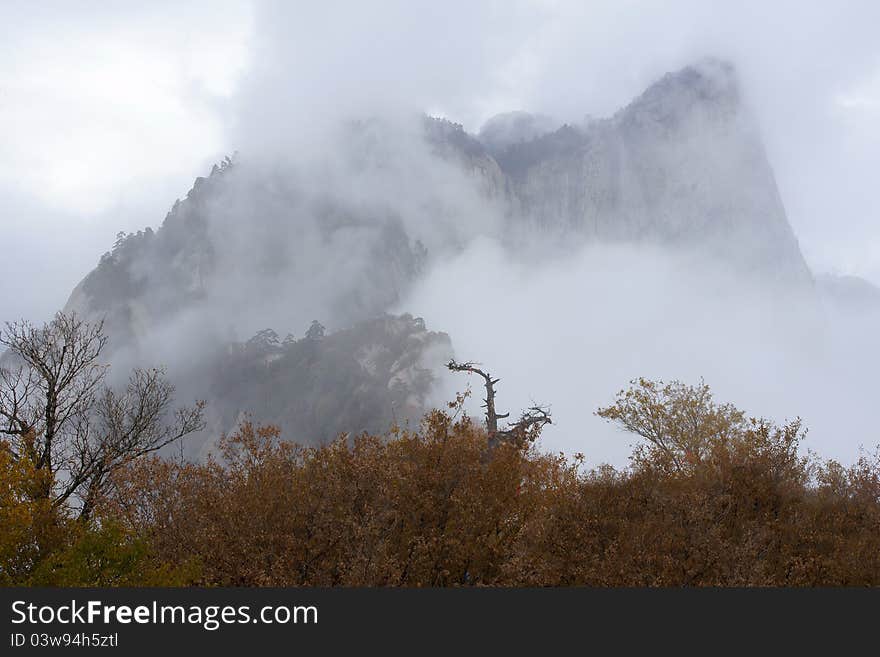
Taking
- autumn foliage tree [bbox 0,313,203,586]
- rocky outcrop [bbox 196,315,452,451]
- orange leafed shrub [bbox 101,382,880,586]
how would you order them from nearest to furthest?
autumn foliage tree [bbox 0,313,203,586], orange leafed shrub [bbox 101,382,880,586], rocky outcrop [bbox 196,315,452,451]

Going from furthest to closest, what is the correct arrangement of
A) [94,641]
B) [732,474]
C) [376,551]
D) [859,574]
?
[732,474], [859,574], [376,551], [94,641]

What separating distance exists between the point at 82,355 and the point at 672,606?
105ft

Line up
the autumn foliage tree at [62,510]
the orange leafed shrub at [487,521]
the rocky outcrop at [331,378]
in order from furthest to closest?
the rocky outcrop at [331,378] < the orange leafed shrub at [487,521] < the autumn foliage tree at [62,510]

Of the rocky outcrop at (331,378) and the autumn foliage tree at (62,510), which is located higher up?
the rocky outcrop at (331,378)

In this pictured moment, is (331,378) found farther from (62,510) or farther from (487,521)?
(487,521)

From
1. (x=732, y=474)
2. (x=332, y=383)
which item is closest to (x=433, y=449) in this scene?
(x=732, y=474)

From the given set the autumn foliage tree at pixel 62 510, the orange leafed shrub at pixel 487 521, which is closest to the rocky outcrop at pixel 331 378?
the autumn foliage tree at pixel 62 510

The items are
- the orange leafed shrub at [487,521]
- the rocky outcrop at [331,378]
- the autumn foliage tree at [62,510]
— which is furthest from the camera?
the rocky outcrop at [331,378]

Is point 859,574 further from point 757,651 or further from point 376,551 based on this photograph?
point 376,551

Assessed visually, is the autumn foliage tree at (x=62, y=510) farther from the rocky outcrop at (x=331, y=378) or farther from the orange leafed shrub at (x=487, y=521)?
the rocky outcrop at (x=331, y=378)

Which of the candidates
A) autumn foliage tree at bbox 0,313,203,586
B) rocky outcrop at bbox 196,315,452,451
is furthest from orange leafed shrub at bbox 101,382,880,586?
rocky outcrop at bbox 196,315,452,451

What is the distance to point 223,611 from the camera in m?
14.5

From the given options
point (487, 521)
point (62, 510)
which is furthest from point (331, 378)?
point (487, 521)

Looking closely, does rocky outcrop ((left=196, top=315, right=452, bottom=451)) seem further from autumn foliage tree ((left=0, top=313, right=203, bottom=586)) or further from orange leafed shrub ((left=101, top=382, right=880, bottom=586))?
orange leafed shrub ((left=101, top=382, right=880, bottom=586))
